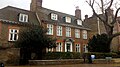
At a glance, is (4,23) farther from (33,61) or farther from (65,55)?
(65,55)

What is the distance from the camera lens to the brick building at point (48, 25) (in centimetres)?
3259

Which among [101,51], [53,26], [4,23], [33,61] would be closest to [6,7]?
[4,23]

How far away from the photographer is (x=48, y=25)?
125ft

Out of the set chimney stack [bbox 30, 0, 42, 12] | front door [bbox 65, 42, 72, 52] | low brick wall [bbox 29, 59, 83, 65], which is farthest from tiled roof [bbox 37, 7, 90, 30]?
low brick wall [bbox 29, 59, 83, 65]

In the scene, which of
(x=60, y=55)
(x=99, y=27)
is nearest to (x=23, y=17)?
(x=60, y=55)

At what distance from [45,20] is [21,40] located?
10760 millimetres

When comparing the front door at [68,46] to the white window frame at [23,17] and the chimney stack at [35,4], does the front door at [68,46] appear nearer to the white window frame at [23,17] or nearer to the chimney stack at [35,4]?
the chimney stack at [35,4]

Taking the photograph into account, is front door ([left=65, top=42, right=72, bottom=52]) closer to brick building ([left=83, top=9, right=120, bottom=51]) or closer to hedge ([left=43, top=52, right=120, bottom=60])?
hedge ([left=43, top=52, right=120, bottom=60])

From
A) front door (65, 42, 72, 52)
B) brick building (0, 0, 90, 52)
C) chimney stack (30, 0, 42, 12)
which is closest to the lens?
brick building (0, 0, 90, 52)

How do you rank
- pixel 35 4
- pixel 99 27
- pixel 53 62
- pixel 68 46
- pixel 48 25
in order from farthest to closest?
1. pixel 99 27
2. pixel 68 46
3. pixel 35 4
4. pixel 48 25
5. pixel 53 62

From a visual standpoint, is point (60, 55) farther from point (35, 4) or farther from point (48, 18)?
point (35, 4)

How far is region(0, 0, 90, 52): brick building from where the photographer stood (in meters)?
32.6

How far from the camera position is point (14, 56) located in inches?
1035

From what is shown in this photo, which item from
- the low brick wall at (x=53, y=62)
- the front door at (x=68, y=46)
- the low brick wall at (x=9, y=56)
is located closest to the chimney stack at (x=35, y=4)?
the front door at (x=68, y=46)
